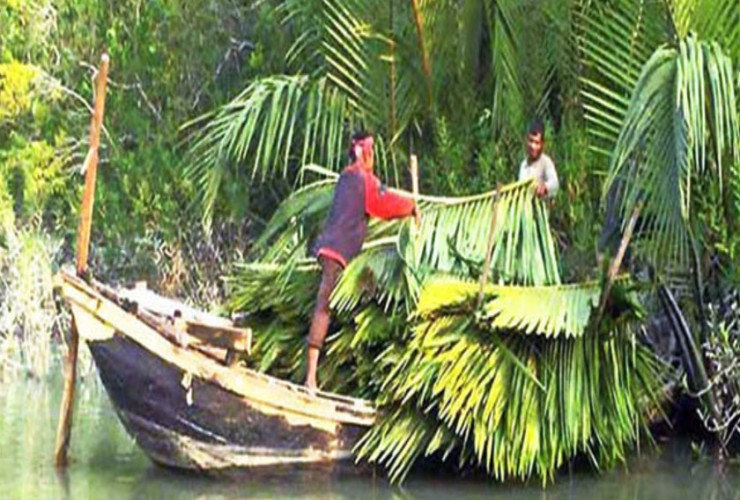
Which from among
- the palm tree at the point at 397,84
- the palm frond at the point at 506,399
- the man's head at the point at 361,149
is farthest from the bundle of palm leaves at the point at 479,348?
the palm tree at the point at 397,84

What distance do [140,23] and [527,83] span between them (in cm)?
501

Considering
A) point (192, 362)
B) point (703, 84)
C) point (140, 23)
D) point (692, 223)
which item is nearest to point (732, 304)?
point (692, 223)

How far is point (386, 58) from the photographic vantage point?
12883mm

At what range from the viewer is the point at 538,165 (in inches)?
442

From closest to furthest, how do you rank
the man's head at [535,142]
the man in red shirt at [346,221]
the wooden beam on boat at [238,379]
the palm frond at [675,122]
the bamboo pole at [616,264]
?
the palm frond at [675,122] < the wooden beam on boat at [238,379] < the bamboo pole at [616,264] < the man in red shirt at [346,221] < the man's head at [535,142]

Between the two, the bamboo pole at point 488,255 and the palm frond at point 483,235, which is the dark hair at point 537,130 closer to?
the palm frond at point 483,235

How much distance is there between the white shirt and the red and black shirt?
3.11ft

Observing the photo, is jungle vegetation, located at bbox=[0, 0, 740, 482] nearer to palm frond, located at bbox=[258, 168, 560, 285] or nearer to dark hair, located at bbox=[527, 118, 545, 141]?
palm frond, located at bbox=[258, 168, 560, 285]

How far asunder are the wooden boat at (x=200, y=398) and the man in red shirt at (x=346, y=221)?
0.95 ft

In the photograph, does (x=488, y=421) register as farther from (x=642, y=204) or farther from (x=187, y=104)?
(x=187, y=104)

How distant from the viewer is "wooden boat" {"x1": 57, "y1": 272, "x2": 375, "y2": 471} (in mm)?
10094

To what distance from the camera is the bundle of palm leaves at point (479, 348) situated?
398 inches

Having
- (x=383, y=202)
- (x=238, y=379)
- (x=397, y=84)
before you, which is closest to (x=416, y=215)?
(x=383, y=202)

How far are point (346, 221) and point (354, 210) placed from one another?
82 mm
